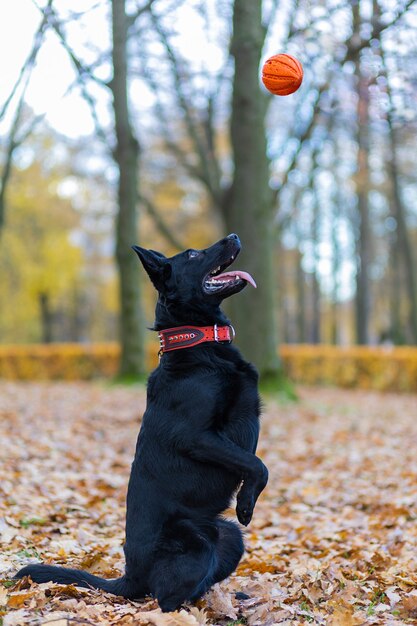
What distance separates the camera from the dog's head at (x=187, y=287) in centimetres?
389

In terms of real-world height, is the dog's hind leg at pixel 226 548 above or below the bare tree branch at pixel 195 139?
below

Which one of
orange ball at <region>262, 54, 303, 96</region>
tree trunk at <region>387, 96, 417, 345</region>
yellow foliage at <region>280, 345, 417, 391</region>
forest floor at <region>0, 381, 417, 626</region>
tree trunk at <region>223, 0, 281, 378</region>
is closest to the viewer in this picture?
forest floor at <region>0, 381, 417, 626</region>

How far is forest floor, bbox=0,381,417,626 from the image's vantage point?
3662 millimetres

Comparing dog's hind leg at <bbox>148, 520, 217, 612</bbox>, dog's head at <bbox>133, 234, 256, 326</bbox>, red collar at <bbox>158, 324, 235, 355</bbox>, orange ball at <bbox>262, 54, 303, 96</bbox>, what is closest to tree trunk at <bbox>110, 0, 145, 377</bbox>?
orange ball at <bbox>262, 54, 303, 96</bbox>

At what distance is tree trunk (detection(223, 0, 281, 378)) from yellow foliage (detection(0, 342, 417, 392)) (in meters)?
7.84

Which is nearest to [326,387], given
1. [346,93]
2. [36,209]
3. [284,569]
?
[346,93]

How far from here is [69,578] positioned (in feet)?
12.4

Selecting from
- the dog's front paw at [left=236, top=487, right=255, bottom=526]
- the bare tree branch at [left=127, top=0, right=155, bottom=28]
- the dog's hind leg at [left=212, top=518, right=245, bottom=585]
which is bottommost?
the dog's hind leg at [left=212, top=518, right=245, bottom=585]

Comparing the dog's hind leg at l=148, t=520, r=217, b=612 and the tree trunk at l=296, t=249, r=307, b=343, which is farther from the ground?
the tree trunk at l=296, t=249, r=307, b=343

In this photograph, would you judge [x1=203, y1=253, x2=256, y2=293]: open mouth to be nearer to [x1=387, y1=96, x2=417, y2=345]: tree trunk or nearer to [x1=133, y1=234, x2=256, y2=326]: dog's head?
[x1=133, y1=234, x2=256, y2=326]: dog's head

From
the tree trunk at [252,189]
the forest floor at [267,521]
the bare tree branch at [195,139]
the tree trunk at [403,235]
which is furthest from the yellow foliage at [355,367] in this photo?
the tree trunk at [252,189]

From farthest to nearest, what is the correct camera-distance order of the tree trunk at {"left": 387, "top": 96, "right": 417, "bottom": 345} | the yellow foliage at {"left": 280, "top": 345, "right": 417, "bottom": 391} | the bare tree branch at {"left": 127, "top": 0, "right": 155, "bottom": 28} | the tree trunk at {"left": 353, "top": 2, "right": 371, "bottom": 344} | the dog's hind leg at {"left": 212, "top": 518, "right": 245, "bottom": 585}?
the tree trunk at {"left": 387, "top": 96, "right": 417, "bottom": 345} < the yellow foliage at {"left": 280, "top": 345, "right": 417, "bottom": 391} < the tree trunk at {"left": 353, "top": 2, "right": 371, "bottom": 344} < the bare tree branch at {"left": 127, "top": 0, "right": 155, "bottom": 28} < the dog's hind leg at {"left": 212, "top": 518, "right": 245, "bottom": 585}

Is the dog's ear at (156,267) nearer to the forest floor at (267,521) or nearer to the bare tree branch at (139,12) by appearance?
the forest floor at (267,521)

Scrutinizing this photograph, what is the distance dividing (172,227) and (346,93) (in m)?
13.9
